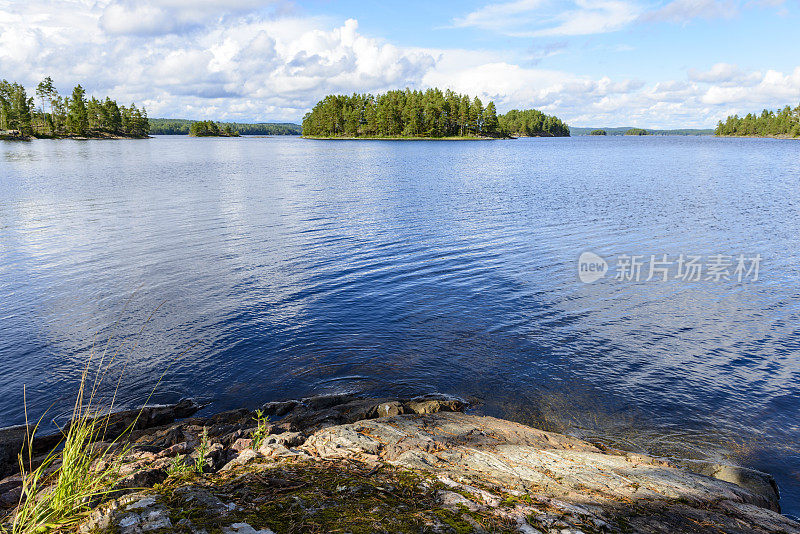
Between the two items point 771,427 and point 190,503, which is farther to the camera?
point 771,427

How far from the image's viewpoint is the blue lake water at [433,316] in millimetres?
10430

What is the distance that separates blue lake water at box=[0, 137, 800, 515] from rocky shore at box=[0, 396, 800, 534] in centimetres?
202

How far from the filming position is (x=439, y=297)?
1702cm

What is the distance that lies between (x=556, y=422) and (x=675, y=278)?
12.6 metres

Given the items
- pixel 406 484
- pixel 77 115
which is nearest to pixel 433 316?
pixel 406 484

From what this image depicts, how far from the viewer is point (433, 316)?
1520cm

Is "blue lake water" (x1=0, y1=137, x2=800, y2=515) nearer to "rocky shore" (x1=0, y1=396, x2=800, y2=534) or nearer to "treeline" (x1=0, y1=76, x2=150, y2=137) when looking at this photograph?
"rocky shore" (x1=0, y1=396, x2=800, y2=534)

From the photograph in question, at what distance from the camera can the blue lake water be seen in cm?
1043

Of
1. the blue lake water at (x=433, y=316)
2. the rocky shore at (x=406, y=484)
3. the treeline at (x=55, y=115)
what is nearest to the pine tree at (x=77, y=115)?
the treeline at (x=55, y=115)

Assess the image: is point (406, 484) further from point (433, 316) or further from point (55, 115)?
point (55, 115)

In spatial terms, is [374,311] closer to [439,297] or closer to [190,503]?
[439,297]

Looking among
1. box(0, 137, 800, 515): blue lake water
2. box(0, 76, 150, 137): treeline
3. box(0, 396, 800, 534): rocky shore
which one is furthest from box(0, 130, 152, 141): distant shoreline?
box(0, 396, 800, 534): rocky shore

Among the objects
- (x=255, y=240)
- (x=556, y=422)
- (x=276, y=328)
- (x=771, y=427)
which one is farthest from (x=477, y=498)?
(x=255, y=240)

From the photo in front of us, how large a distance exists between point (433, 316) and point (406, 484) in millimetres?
9995
